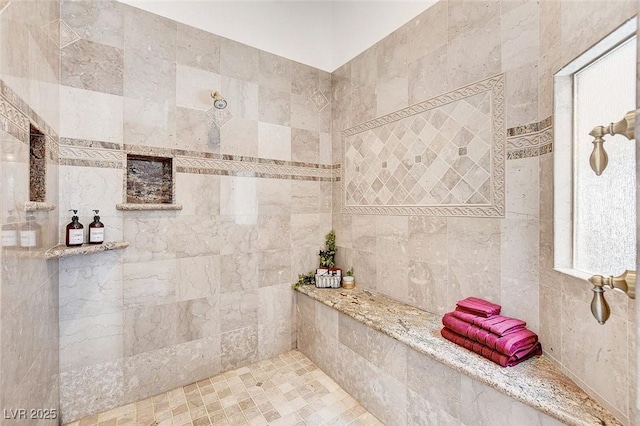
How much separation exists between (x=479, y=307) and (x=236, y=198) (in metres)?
1.78

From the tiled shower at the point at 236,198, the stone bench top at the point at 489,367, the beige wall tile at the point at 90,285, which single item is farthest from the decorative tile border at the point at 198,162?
the stone bench top at the point at 489,367

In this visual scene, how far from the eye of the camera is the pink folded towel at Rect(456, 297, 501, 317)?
4.94 ft

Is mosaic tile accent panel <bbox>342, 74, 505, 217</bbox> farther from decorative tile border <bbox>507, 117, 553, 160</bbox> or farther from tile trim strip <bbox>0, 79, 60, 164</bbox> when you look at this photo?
tile trim strip <bbox>0, 79, 60, 164</bbox>

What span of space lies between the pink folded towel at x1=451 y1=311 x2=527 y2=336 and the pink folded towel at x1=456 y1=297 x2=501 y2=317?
24 millimetres

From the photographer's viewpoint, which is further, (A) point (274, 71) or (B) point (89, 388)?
(A) point (274, 71)

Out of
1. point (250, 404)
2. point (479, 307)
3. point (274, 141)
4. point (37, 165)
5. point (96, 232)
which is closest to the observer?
point (37, 165)

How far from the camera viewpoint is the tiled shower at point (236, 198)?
1.19m

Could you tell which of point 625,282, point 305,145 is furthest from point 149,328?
point 625,282

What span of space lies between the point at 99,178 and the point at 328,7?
2509 mm

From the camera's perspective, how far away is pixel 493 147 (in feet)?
5.28

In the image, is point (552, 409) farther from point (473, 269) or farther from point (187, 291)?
point (187, 291)

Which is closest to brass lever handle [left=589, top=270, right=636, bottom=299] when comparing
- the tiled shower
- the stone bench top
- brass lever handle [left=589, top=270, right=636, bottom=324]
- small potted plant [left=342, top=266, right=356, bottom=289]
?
brass lever handle [left=589, top=270, right=636, bottom=324]

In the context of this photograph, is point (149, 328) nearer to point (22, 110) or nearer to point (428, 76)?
point (22, 110)

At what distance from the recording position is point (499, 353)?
1324mm
